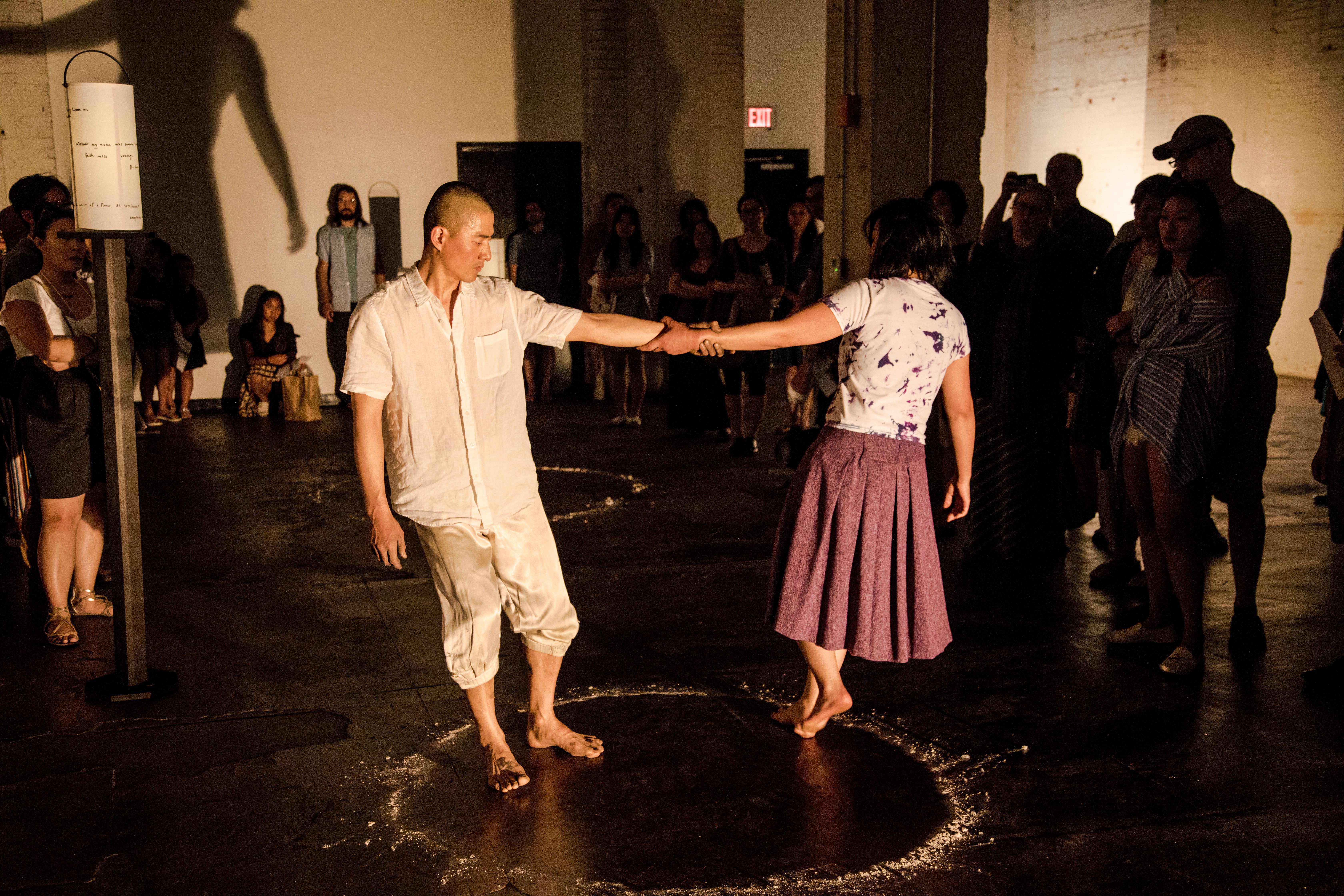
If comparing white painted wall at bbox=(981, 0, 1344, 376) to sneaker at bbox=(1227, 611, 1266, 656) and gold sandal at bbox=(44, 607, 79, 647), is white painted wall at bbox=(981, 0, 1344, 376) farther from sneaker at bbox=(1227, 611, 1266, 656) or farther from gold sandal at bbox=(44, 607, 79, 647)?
gold sandal at bbox=(44, 607, 79, 647)

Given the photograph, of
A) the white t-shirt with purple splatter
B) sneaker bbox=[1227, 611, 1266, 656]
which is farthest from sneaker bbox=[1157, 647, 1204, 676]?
the white t-shirt with purple splatter

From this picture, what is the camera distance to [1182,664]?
4.68m

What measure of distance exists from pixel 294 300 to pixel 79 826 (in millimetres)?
9194

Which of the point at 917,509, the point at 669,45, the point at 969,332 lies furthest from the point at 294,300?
the point at 917,509

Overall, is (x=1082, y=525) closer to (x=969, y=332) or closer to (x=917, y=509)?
(x=969, y=332)

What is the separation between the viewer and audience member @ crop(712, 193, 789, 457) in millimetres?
8961

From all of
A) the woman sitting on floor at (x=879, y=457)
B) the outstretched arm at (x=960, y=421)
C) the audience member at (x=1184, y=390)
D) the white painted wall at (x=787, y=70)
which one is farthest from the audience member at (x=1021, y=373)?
the white painted wall at (x=787, y=70)

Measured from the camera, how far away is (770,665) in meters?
4.81

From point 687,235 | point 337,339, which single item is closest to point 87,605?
point 687,235

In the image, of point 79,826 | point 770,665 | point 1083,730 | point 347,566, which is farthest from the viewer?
point 347,566

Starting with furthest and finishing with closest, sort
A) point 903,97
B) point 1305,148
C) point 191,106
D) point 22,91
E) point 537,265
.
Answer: point 1305,148
point 537,265
point 191,106
point 22,91
point 903,97

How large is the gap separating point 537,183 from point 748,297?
4610 millimetres

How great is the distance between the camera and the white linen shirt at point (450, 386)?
11.5 feet

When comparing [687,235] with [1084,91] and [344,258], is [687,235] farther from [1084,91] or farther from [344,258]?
[1084,91]
